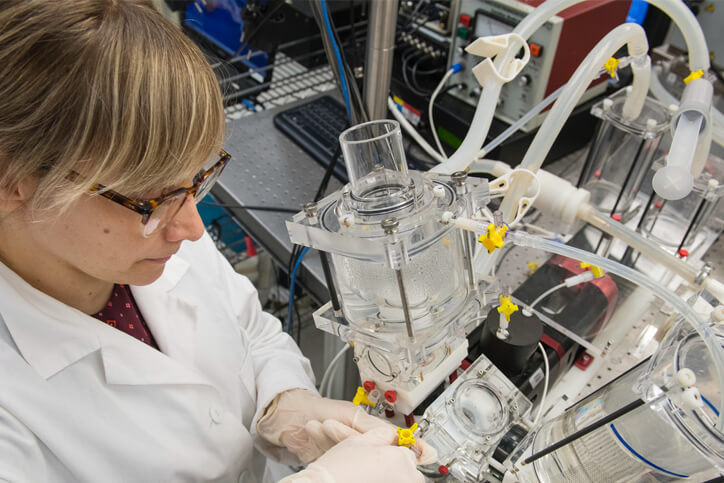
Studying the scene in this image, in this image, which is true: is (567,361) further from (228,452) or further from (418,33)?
(418,33)

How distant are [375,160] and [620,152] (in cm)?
84

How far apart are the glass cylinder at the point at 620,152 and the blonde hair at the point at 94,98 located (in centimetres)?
93

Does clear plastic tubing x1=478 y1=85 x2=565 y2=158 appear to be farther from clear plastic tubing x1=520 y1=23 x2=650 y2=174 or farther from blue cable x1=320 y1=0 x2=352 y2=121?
blue cable x1=320 y1=0 x2=352 y2=121

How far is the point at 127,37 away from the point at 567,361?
3.12 feet

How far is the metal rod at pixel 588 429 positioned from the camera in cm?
64

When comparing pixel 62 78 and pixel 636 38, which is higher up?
pixel 636 38

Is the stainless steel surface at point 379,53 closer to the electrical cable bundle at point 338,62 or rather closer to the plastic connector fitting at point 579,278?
the electrical cable bundle at point 338,62

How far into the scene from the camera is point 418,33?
1.77 metres


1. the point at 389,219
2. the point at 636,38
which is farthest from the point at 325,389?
the point at 636,38

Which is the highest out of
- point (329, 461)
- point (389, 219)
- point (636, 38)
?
point (636, 38)

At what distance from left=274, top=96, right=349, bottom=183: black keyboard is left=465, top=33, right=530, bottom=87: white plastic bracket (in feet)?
2.31

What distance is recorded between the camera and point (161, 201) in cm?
73

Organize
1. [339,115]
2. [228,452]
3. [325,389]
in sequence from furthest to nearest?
[339,115] → [325,389] → [228,452]

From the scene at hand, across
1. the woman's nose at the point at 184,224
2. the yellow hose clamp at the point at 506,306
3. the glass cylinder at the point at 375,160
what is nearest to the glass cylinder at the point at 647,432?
the yellow hose clamp at the point at 506,306
